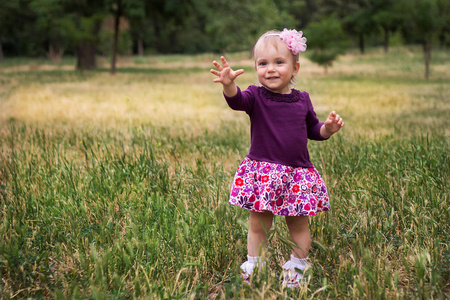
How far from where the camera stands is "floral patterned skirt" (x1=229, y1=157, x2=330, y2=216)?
2438 mm

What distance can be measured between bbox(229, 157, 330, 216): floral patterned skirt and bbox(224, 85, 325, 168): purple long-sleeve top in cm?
5

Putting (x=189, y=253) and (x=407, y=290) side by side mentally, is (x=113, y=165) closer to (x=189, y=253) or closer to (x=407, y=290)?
(x=189, y=253)

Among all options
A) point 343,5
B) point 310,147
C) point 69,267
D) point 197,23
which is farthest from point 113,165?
point 197,23

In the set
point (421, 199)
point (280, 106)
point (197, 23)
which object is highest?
point (197, 23)

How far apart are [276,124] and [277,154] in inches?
6.8

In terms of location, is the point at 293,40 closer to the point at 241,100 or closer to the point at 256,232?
the point at 241,100

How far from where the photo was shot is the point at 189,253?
2.59 metres

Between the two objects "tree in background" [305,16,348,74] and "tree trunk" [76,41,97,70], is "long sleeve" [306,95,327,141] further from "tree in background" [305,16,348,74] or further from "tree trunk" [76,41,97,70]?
"tree trunk" [76,41,97,70]

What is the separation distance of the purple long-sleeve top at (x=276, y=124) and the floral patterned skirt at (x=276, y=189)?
5 cm

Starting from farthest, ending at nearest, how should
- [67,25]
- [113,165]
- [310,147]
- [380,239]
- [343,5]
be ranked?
[343,5] → [67,25] → [310,147] → [113,165] → [380,239]

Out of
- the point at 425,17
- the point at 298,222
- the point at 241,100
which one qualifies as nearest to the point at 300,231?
the point at 298,222

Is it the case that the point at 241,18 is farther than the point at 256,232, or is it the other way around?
the point at 241,18

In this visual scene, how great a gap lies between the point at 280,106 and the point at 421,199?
4.46 ft

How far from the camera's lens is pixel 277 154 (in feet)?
8.20
